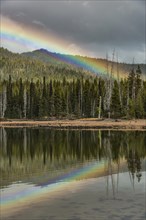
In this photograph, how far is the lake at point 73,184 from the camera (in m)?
19.3

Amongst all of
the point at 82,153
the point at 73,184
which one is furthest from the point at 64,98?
the point at 73,184

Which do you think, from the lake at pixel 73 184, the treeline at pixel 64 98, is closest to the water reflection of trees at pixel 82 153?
the lake at pixel 73 184

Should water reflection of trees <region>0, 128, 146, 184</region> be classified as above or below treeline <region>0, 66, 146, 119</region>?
Answer: below

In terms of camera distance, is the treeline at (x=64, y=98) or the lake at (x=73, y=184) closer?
the lake at (x=73, y=184)

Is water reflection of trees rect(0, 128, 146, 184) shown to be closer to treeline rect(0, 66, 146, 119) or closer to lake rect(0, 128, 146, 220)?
lake rect(0, 128, 146, 220)

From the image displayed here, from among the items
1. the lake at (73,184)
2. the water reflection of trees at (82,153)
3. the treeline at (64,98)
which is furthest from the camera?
the treeline at (64,98)

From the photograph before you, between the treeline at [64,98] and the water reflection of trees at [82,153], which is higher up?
the treeline at [64,98]

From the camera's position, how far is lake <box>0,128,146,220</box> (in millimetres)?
19297

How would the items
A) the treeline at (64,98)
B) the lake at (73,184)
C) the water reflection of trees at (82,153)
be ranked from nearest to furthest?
the lake at (73,184) → the water reflection of trees at (82,153) → the treeline at (64,98)

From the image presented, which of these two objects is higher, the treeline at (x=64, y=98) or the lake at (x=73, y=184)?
the treeline at (x=64, y=98)

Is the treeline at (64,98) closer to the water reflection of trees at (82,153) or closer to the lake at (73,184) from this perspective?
the water reflection of trees at (82,153)

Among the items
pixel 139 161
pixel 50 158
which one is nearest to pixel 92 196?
pixel 139 161

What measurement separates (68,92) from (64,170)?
119m

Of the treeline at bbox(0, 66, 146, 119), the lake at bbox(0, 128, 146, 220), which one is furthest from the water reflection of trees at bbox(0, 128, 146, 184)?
the treeline at bbox(0, 66, 146, 119)
